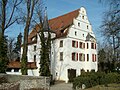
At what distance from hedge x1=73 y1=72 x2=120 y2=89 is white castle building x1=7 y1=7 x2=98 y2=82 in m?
15.5

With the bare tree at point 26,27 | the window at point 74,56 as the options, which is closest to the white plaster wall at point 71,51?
the window at point 74,56

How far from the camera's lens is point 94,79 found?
24.7 m

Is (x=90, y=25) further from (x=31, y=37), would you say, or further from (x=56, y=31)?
(x=31, y=37)

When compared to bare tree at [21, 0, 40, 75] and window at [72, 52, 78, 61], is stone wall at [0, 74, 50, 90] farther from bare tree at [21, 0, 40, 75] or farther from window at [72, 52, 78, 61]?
window at [72, 52, 78, 61]

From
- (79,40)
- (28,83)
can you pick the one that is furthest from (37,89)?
→ (79,40)

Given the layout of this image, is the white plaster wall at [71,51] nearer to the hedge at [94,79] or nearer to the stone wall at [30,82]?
the hedge at [94,79]

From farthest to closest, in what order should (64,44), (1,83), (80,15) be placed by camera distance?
(80,15) → (64,44) → (1,83)

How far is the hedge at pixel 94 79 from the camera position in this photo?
23748 millimetres

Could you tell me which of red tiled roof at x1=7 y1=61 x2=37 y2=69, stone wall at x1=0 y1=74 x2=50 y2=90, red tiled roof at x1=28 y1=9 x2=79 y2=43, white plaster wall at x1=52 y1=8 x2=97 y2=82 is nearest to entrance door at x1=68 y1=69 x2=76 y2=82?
white plaster wall at x1=52 y1=8 x2=97 y2=82

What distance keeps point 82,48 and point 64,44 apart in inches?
188

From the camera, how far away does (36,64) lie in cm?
4556

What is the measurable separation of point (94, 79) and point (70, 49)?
17608 mm

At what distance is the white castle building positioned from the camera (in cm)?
4178

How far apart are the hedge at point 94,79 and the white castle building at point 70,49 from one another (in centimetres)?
1555
